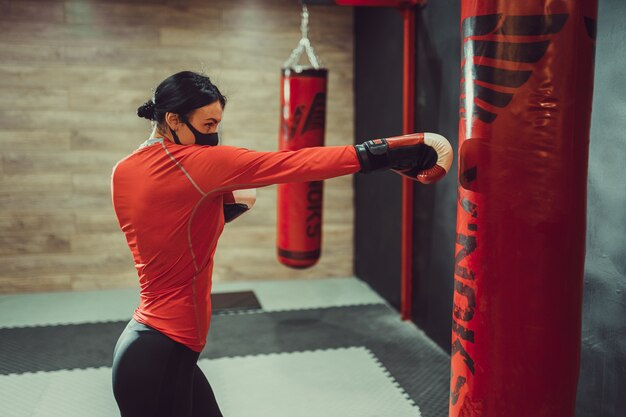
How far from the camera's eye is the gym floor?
276 centimetres

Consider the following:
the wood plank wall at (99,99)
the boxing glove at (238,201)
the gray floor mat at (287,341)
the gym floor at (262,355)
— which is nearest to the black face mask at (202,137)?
the boxing glove at (238,201)

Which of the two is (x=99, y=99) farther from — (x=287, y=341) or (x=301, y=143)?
(x=287, y=341)

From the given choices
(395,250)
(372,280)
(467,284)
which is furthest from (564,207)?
(372,280)

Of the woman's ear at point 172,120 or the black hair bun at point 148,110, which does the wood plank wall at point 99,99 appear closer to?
the black hair bun at point 148,110

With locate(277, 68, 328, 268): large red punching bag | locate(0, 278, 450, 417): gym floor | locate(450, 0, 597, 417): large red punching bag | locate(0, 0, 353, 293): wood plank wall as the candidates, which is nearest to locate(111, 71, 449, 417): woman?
locate(450, 0, 597, 417): large red punching bag

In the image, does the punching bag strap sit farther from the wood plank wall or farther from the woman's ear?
the woman's ear

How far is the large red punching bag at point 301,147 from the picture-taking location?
350cm

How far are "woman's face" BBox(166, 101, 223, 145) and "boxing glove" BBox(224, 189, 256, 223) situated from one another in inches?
10.6

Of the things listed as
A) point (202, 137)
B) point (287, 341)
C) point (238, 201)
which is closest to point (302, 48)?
point (287, 341)

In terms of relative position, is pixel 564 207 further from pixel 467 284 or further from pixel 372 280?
pixel 372 280

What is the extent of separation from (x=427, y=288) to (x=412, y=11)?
5.49 ft

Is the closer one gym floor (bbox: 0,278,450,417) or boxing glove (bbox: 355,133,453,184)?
boxing glove (bbox: 355,133,453,184)

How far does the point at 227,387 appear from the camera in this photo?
9.61 feet

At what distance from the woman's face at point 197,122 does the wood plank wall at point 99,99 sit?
331cm
